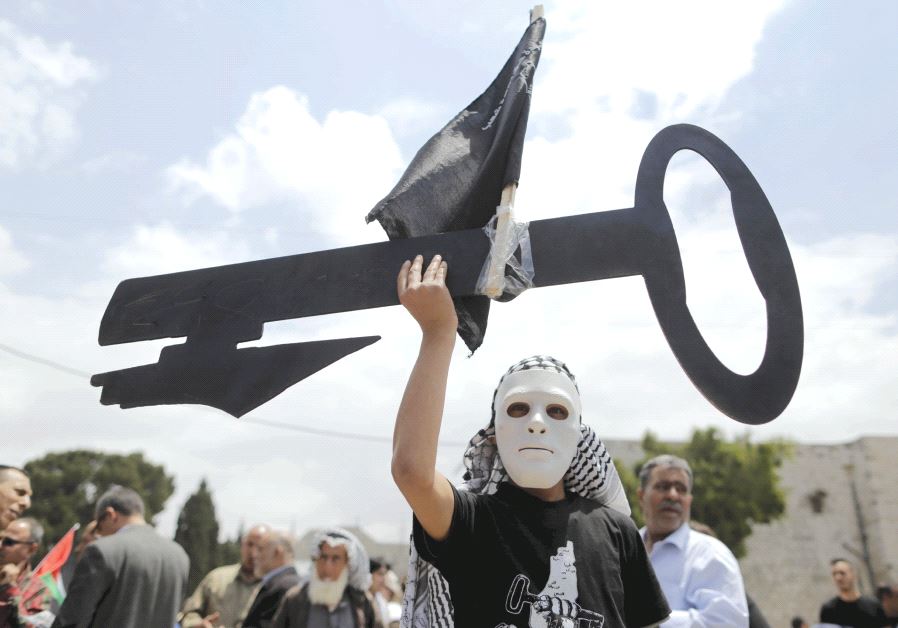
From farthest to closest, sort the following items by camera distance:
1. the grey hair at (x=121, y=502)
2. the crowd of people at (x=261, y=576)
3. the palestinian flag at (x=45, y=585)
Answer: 1. the grey hair at (x=121, y=502)
2. the palestinian flag at (x=45, y=585)
3. the crowd of people at (x=261, y=576)

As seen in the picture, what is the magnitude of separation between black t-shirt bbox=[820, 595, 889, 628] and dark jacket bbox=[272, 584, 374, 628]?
15.6ft

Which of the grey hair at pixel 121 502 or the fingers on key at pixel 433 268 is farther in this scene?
the grey hair at pixel 121 502

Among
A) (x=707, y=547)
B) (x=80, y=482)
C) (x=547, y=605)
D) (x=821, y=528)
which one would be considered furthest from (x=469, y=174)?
(x=80, y=482)

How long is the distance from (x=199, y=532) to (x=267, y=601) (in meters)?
40.8

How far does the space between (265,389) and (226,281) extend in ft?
1.27

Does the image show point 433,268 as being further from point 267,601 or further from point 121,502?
point 267,601

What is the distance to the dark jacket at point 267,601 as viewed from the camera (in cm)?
516

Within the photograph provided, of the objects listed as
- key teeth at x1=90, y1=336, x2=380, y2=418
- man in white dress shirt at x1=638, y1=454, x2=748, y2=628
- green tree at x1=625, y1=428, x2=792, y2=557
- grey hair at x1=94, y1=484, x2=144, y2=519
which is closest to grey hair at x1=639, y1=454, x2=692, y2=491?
man in white dress shirt at x1=638, y1=454, x2=748, y2=628

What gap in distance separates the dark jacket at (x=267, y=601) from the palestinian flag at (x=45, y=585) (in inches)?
47.6

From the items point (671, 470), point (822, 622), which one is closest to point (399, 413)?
point (671, 470)

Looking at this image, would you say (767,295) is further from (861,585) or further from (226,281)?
(861,585)

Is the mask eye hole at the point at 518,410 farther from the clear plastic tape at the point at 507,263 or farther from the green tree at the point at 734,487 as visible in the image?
the green tree at the point at 734,487

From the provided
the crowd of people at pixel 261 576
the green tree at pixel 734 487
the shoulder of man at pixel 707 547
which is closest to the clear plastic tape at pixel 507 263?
the crowd of people at pixel 261 576

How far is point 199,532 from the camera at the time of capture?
42656 mm
